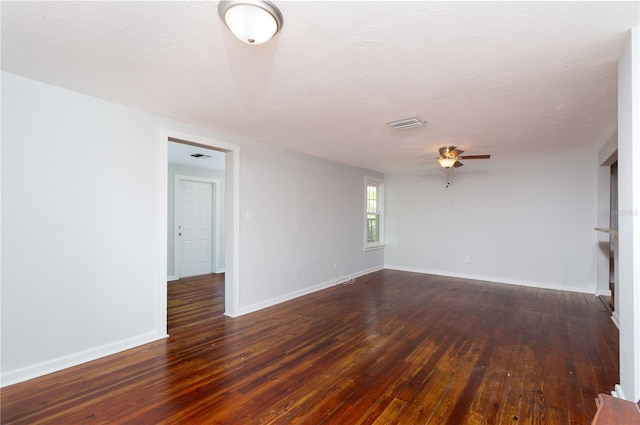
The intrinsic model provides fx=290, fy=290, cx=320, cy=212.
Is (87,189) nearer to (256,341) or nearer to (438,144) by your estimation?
(256,341)

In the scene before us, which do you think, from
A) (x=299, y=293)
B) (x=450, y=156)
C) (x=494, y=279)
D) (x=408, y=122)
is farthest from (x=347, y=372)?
(x=494, y=279)

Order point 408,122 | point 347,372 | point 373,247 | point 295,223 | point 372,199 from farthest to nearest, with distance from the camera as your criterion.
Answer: point 372,199
point 373,247
point 295,223
point 408,122
point 347,372

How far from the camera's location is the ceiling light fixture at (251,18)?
1.41 metres

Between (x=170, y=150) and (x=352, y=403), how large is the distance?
472 centimetres

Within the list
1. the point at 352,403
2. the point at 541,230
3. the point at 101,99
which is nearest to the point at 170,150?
the point at 101,99

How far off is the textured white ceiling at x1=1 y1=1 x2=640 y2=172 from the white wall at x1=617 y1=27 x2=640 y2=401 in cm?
21

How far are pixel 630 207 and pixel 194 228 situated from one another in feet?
22.3

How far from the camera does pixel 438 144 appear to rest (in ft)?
13.6

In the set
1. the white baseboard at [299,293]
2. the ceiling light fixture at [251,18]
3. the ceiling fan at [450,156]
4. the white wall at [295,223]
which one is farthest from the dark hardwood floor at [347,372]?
the ceiling light fixture at [251,18]

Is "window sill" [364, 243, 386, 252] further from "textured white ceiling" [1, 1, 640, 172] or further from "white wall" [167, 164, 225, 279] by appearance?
"textured white ceiling" [1, 1, 640, 172]

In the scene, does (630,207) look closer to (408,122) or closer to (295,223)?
(408,122)

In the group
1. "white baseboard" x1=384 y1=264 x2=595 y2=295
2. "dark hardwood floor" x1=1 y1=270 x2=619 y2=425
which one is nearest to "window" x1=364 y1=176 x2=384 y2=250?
"white baseboard" x1=384 y1=264 x2=595 y2=295

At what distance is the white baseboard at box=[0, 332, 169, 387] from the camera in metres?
2.23

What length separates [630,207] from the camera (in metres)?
1.62
